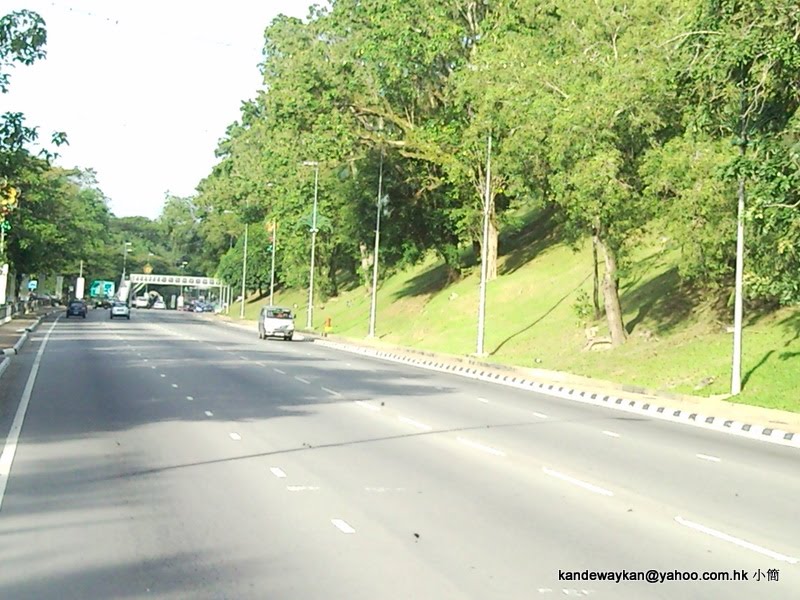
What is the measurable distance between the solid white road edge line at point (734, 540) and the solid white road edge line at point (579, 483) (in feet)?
5.33

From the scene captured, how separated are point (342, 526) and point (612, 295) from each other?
86.0ft

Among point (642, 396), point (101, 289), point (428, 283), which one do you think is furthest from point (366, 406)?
point (101, 289)

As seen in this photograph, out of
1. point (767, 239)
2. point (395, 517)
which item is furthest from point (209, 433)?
point (767, 239)

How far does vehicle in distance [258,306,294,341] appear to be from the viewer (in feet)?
191

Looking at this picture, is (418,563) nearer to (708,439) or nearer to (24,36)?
(708,439)

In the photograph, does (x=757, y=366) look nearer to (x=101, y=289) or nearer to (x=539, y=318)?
(x=539, y=318)

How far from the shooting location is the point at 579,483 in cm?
1315

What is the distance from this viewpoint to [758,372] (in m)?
27.2

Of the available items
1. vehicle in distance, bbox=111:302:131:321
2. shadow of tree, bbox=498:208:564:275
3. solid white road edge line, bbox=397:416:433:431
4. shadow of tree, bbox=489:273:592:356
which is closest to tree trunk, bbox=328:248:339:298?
vehicle in distance, bbox=111:302:131:321

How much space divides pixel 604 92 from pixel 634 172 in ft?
12.0

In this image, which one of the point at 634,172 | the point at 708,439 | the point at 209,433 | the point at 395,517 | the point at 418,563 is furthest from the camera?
the point at 634,172

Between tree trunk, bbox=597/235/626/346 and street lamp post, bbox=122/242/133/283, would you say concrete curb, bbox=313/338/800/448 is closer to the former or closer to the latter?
tree trunk, bbox=597/235/626/346

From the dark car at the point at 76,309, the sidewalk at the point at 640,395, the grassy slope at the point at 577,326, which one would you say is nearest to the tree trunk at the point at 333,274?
the grassy slope at the point at 577,326

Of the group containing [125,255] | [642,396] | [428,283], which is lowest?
[642,396]
